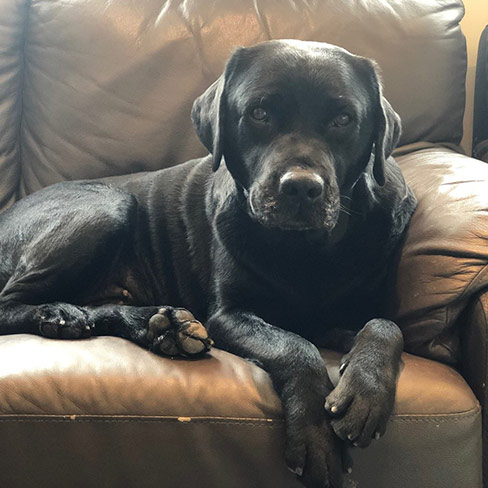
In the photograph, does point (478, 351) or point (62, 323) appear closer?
point (478, 351)

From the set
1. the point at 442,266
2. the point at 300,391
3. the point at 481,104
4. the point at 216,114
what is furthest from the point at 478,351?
the point at 481,104

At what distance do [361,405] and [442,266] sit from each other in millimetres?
377

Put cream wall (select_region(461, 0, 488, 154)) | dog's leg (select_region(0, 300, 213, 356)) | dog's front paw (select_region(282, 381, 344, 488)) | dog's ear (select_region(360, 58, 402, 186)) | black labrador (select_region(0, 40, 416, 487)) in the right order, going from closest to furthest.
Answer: dog's front paw (select_region(282, 381, 344, 488))
black labrador (select_region(0, 40, 416, 487))
dog's leg (select_region(0, 300, 213, 356))
dog's ear (select_region(360, 58, 402, 186))
cream wall (select_region(461, 0, 488, 154))

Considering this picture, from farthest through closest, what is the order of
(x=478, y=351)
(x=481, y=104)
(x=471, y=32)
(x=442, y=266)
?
(x=471, y=32) < (x=481, y=104) < (x=442, y=266) < (x=478, y=351)

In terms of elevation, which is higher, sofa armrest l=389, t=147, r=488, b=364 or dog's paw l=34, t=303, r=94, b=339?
sofa armrest l=389, t=147, r=488, b=364

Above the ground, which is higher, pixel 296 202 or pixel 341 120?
pixel 341 120

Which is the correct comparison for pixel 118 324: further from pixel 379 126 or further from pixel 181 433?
pixel 379 126

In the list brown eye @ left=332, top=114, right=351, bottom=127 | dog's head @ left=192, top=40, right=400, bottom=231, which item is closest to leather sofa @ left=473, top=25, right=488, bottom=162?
dog's head @ left=192, top=40, right=400, bottom=231

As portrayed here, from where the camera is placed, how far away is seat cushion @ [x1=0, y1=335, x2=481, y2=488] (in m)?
1.14

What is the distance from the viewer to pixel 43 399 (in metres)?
1.15

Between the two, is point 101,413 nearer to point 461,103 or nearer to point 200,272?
point 200,272

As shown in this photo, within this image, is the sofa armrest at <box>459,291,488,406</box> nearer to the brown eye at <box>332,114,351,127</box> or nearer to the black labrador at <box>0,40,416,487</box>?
the black labrador at <box>0,40,416,487</box>

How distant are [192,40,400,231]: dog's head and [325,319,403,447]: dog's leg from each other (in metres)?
0.28

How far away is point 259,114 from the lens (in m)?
1.39
